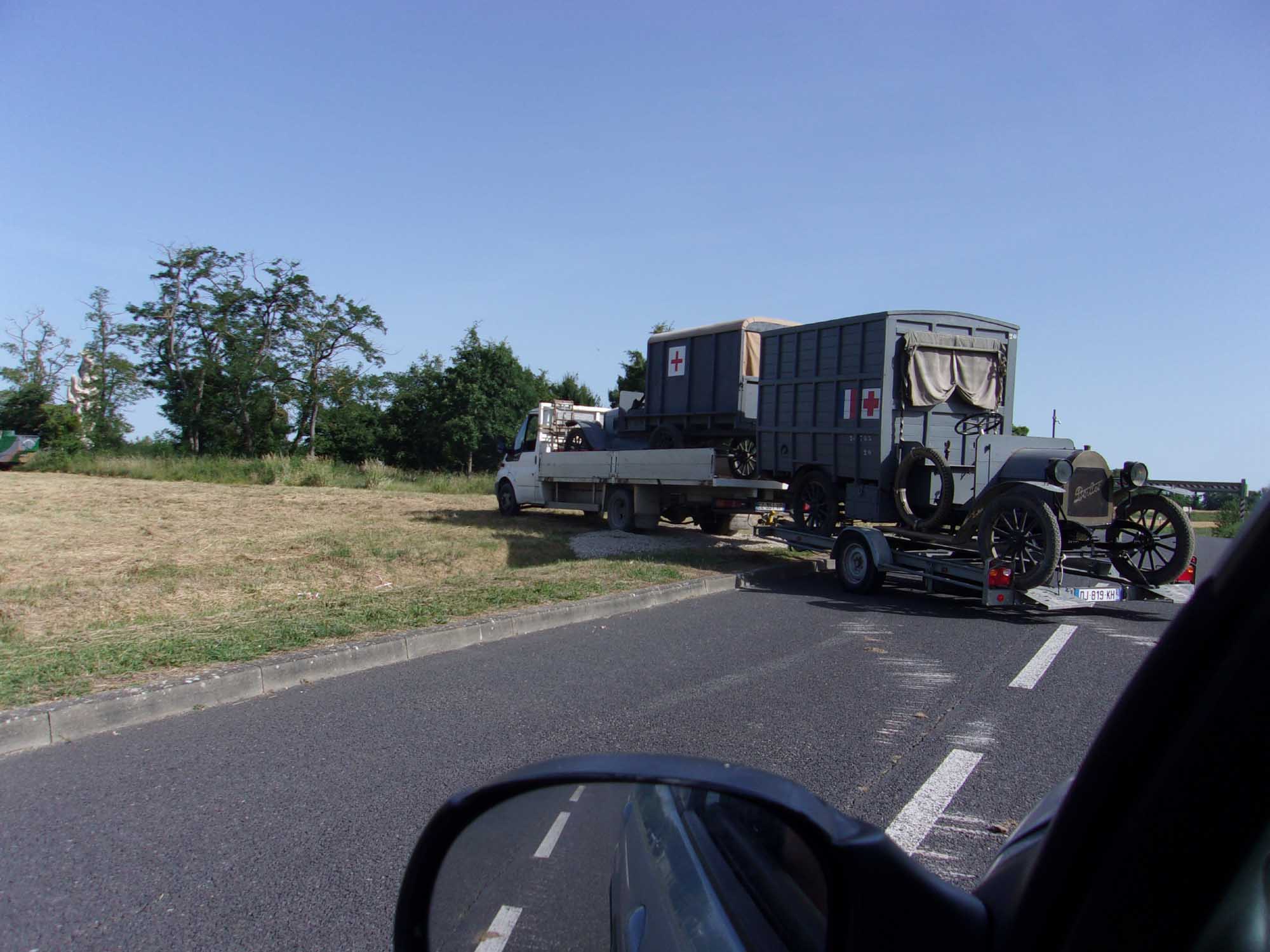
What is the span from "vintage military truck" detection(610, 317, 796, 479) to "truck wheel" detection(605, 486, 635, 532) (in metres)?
1.08

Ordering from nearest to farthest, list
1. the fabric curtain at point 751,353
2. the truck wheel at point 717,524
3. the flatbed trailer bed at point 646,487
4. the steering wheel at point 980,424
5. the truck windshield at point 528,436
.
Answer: the steering wheel at point 980,424 < the flatbed trailer bed at point 646,487 < the fabric curtain at point 751,353 < the truck wheel at point 717,524 < the truck windshield at point 528,436

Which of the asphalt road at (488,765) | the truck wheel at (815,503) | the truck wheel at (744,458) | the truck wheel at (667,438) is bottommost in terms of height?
the asphalt road at (488,765)

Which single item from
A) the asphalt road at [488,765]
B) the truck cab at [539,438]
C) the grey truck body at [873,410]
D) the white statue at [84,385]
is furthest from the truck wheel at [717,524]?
the white statue at [84,385]

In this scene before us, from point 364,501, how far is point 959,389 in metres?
16.2

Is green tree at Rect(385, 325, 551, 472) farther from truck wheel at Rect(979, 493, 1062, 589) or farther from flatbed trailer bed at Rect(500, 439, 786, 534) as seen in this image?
truck wheel at Rect(979, 493, 1062, 589)

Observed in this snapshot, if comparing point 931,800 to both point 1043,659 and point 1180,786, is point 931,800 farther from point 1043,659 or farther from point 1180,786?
point 1043,659

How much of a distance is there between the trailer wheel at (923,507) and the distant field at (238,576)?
9.11 feet

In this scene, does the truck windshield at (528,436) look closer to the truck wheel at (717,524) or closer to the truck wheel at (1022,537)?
the truck wheel at (717,524)

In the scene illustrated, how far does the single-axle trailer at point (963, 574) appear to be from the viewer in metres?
9.45

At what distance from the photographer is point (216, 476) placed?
30531 millimetres

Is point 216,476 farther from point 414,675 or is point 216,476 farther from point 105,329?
point 414,675

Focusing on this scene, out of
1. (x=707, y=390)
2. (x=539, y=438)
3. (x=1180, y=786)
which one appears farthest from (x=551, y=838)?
(x=539, y=438)

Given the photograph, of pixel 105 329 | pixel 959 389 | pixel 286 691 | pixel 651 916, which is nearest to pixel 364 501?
pixel 959 389

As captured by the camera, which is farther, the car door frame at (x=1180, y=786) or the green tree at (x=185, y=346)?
the green tree at (x=185, y=346)
